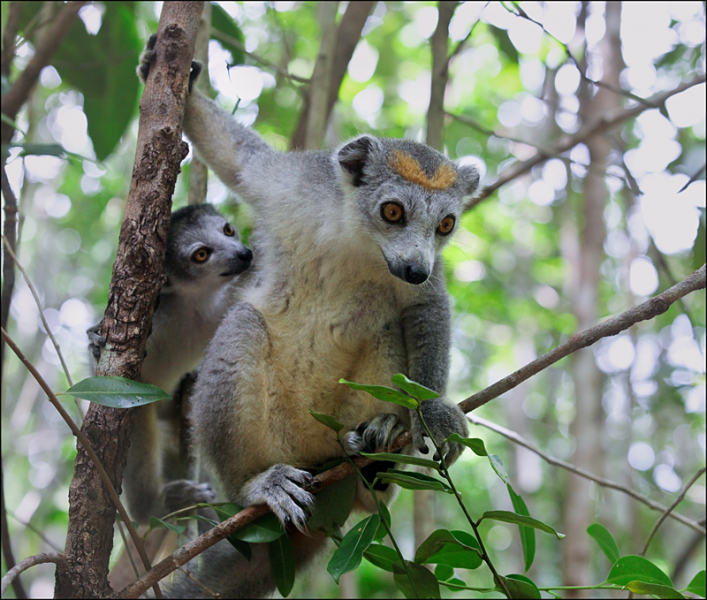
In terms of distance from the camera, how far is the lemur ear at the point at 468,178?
12.5 feet

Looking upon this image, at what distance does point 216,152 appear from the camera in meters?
3.89

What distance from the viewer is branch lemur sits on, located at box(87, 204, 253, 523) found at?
13.3 ft

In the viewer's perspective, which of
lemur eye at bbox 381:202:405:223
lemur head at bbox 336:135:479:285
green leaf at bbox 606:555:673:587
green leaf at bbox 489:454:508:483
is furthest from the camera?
lemur eye at bbox 381:202:405:223

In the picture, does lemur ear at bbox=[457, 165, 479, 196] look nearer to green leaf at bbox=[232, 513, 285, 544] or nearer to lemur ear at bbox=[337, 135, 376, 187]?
lemur ear at bbox=[337, 135, 376, 187]

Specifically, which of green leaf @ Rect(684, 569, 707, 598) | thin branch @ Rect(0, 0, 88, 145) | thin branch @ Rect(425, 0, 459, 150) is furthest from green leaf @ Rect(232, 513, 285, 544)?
thin branch @ Rect(0, 0, 88, 145)

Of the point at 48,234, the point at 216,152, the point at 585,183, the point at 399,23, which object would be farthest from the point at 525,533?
the point at 48,234

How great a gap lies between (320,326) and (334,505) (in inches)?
40.3

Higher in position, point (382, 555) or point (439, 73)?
point (439, 73)

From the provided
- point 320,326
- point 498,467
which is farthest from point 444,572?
point 320,326

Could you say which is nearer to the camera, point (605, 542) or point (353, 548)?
point (353, 548)

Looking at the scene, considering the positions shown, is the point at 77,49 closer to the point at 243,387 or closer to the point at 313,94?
the point at 313,94

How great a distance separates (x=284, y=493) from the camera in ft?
10.0

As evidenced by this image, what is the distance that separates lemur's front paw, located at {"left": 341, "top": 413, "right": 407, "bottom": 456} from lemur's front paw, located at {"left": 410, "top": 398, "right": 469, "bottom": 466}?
139 millimetres

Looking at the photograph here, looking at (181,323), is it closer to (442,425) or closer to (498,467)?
(442,425)
